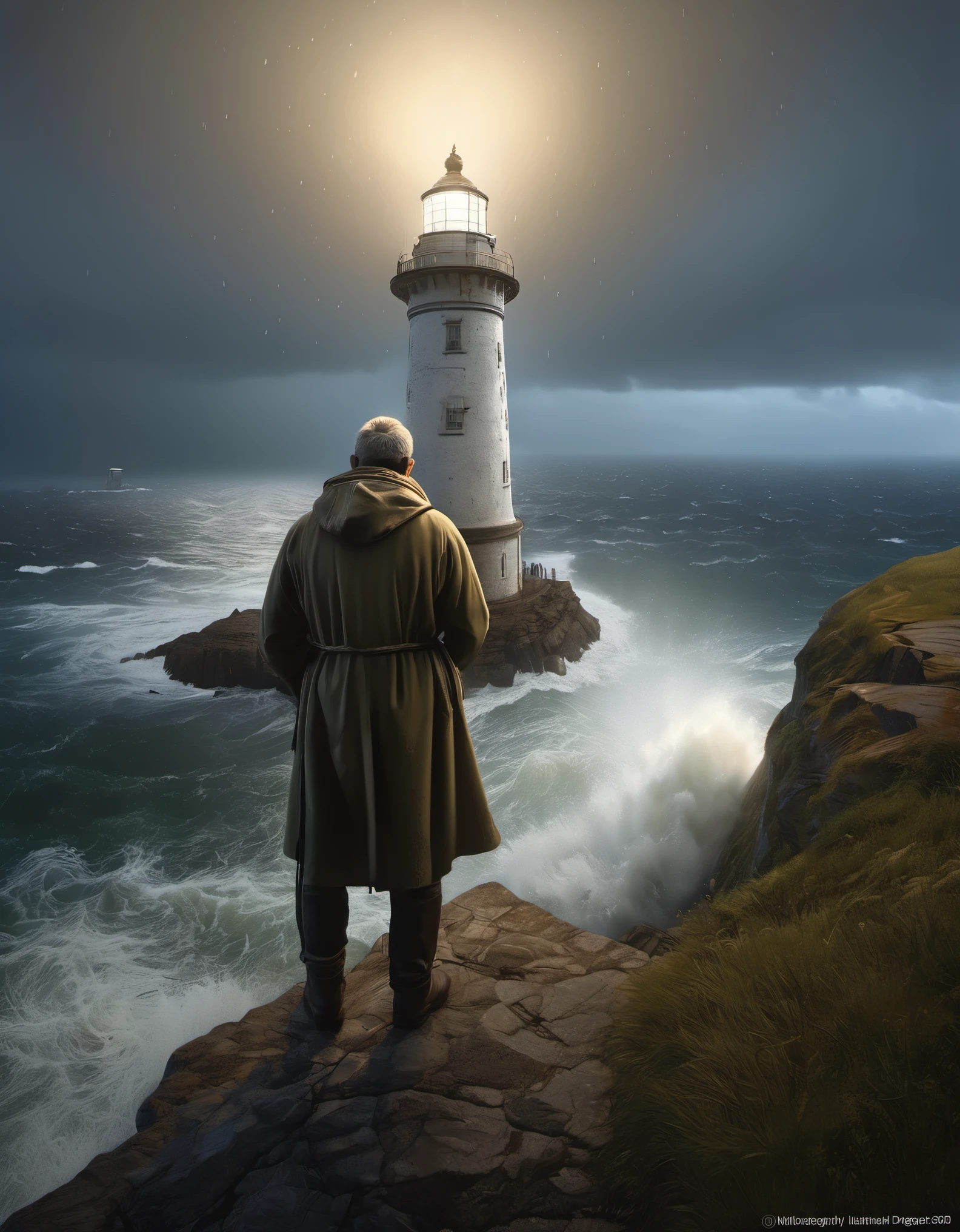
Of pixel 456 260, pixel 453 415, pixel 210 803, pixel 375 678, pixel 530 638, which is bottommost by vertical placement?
pixel 210 803

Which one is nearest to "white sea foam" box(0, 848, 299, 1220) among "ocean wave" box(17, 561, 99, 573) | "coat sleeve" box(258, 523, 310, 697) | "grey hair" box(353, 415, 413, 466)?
"coat sleeve" box(258, 523, 310, 697)

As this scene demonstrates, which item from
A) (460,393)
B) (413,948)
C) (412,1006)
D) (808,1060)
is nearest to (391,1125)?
(412,1006)

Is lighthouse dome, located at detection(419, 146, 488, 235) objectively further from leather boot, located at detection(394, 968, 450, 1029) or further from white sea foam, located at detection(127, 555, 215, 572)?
white sea foam, located at detection(127, 555, 215, 572)

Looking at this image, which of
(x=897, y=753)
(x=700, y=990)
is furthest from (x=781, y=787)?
(x=700, y=990)

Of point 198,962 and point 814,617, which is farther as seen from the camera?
point 814,617

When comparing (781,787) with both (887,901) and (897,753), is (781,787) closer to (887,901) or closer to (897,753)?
(897,753)

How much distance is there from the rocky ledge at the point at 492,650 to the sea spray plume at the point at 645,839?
24.4 ft

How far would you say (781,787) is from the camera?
17.3ft

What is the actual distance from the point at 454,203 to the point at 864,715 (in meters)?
20.8

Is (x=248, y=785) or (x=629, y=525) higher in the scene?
(x=629, y=525)

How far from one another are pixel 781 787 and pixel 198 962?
799 centimetres

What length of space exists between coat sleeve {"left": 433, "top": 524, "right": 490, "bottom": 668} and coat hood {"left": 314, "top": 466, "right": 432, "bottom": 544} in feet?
0.87

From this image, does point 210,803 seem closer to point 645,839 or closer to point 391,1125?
point 645,839

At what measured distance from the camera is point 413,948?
3.40 meters
